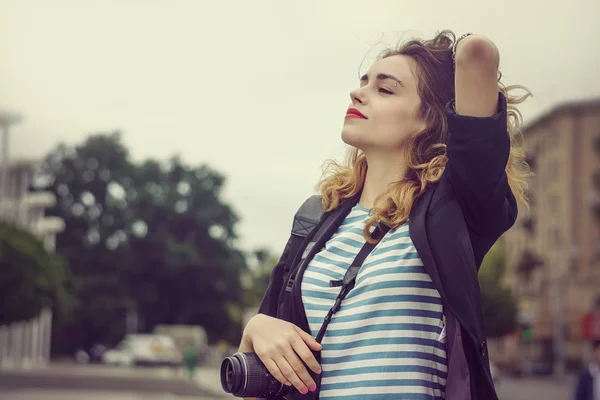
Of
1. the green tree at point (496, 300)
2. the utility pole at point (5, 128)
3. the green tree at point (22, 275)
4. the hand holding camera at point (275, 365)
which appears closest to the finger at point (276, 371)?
the hand holding camera at point (275, 365)

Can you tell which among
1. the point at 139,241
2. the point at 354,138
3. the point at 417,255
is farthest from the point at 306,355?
the point at 139,241

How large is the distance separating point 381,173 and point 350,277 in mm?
333

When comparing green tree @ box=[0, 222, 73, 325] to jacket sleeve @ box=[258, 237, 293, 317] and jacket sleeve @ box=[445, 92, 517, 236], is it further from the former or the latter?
jacket sleeve @ box=[445, 92, 517, 236]

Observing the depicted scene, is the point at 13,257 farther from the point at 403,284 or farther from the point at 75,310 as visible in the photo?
the point at 403,284

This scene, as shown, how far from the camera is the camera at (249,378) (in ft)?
6.81

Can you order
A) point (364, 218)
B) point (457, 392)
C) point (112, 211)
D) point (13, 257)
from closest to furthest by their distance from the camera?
point (457, 392), point (364, 218), point (13, 257), point (112, 211)

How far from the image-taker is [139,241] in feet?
201

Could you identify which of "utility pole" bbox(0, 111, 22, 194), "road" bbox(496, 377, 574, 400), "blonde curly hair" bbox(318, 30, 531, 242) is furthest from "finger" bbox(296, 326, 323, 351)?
"utility pole" bbox(0, 111, 22, 194)

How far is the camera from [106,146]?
6353 cm

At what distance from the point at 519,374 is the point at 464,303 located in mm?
62428

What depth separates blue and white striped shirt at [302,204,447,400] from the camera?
2018mm

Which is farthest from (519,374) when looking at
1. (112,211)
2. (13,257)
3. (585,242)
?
(13,257)

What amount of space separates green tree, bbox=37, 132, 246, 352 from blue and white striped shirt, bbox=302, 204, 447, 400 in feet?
191

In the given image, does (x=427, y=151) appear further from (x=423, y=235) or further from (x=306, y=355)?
(x=306, y=355)
